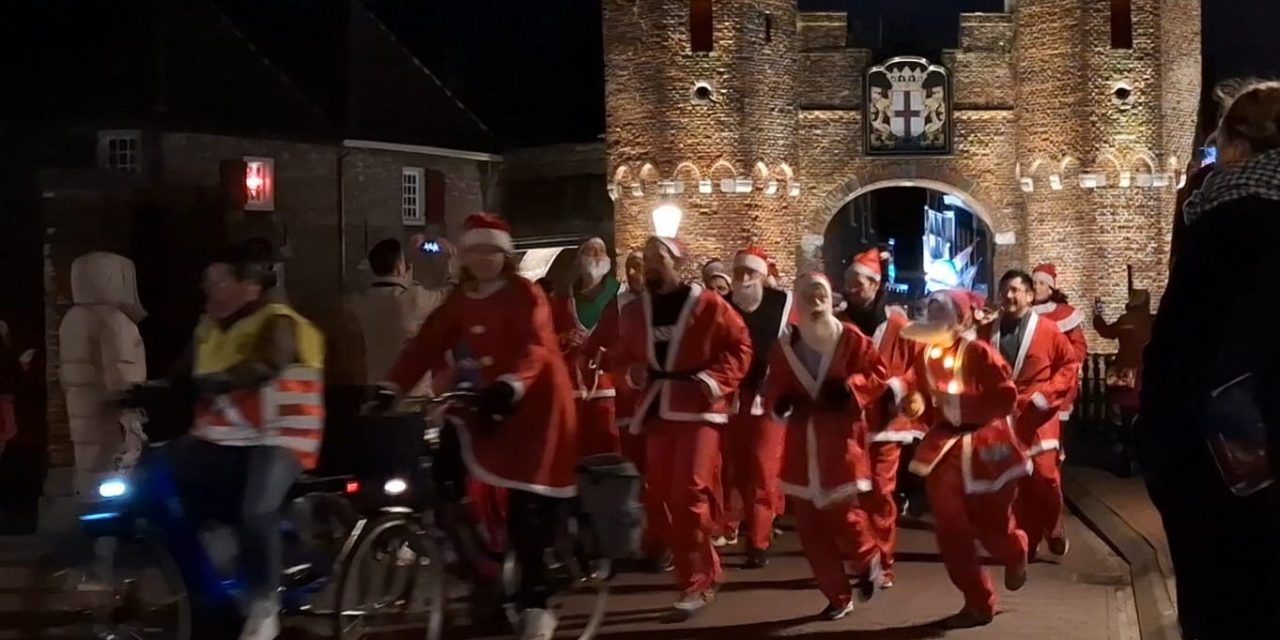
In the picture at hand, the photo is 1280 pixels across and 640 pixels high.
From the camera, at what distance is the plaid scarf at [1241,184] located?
366cm

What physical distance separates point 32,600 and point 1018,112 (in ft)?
86.5

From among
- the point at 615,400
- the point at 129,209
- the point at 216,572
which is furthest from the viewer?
the point at 129,209

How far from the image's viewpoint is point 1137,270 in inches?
1149

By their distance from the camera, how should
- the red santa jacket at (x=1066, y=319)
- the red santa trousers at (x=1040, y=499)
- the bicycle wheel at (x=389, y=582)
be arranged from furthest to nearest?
the red santa jacket at (x=1066, y=319) → the red santa trousers at (x=1040, y=499) → the bicycle wheel at (x=389, y=582)

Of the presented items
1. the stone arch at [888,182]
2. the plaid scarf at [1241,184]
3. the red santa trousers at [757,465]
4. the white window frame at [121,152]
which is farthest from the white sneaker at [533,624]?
the stone arch at [888,182]

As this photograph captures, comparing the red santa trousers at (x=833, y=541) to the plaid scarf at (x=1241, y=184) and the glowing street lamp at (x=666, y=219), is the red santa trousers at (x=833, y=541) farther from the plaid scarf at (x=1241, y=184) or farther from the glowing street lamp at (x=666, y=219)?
the glowing street lamp at (x=666, y=219)

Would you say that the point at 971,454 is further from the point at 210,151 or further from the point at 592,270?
the point at 210,151

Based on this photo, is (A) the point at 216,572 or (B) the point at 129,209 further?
(B) the point at 129,209

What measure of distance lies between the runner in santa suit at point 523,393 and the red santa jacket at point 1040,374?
12.4ft

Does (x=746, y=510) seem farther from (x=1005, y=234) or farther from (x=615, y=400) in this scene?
(x=1005, y=234)

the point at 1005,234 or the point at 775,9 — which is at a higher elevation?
the point at 775,9

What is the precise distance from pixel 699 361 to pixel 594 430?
282 centimetres

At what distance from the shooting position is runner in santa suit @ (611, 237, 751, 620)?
8.19 m

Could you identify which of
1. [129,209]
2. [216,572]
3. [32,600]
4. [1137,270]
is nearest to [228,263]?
[216,572]
